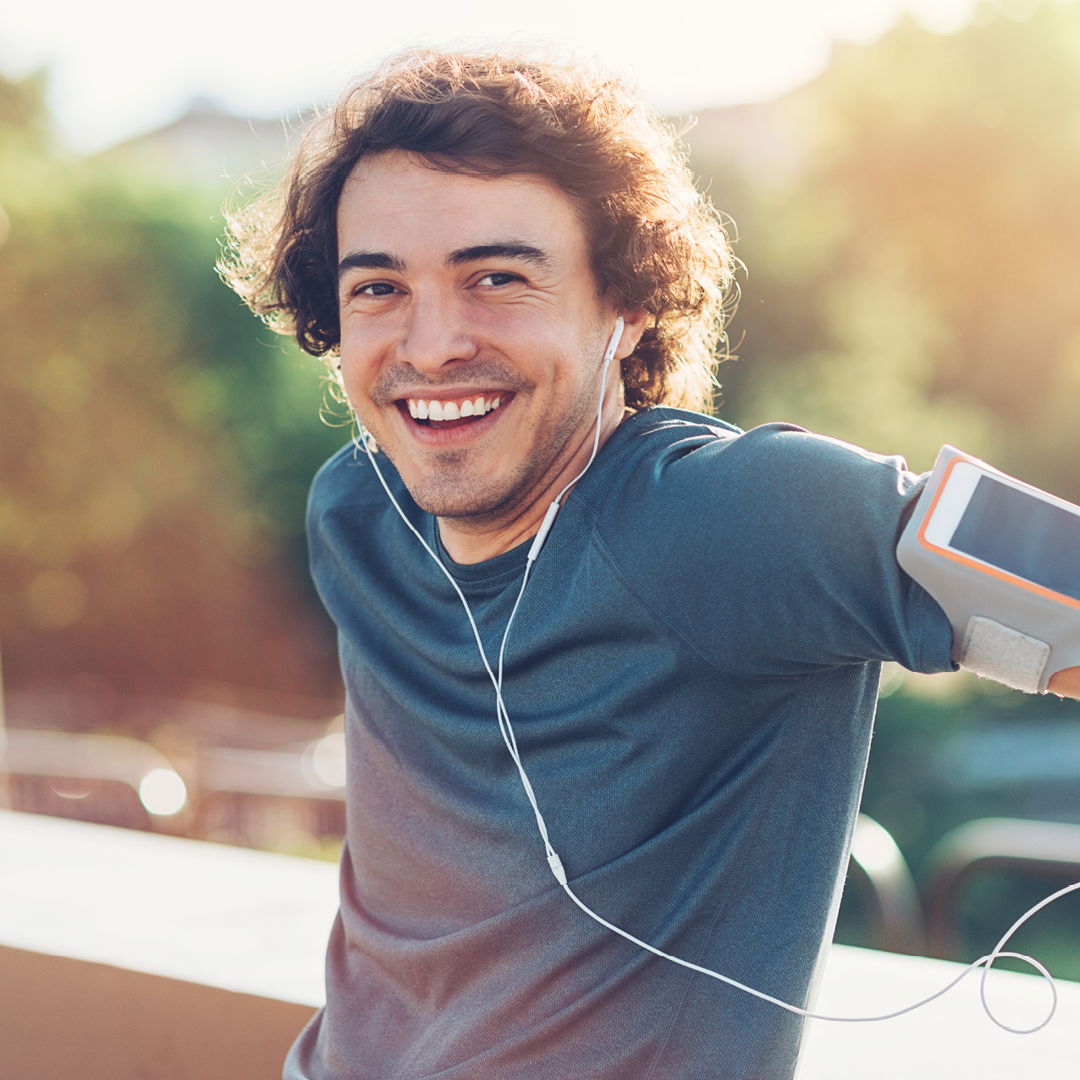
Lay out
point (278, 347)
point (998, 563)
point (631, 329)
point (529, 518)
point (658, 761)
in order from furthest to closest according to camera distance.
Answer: point (278, 347) < point (631, 329) < point (529, 518) < point (658, 761) < point (998, 563)

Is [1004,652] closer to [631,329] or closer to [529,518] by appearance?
[529,518]

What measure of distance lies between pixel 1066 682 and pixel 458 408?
90 cm

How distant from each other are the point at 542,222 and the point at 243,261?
1.04 m

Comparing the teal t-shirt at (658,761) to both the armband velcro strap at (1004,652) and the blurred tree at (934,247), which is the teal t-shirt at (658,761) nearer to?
the armband velcro strap at (1004,652)

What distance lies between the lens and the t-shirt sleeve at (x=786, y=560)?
1.17m

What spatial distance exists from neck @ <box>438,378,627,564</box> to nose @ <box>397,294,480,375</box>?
0.72ft

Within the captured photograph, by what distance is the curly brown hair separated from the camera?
1.63 m

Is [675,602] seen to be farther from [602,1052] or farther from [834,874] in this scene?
[602,1052]

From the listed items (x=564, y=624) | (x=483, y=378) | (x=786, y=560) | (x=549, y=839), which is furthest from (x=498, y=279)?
(x=549, y=839)

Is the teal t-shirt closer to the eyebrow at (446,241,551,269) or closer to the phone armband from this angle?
the phone armband

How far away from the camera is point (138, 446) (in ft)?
48.2

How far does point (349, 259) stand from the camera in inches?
66.8

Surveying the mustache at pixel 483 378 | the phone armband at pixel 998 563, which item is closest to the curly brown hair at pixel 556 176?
the mustache at pixel 483 378

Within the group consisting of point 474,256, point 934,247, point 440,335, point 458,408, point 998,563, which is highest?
point 934,247
